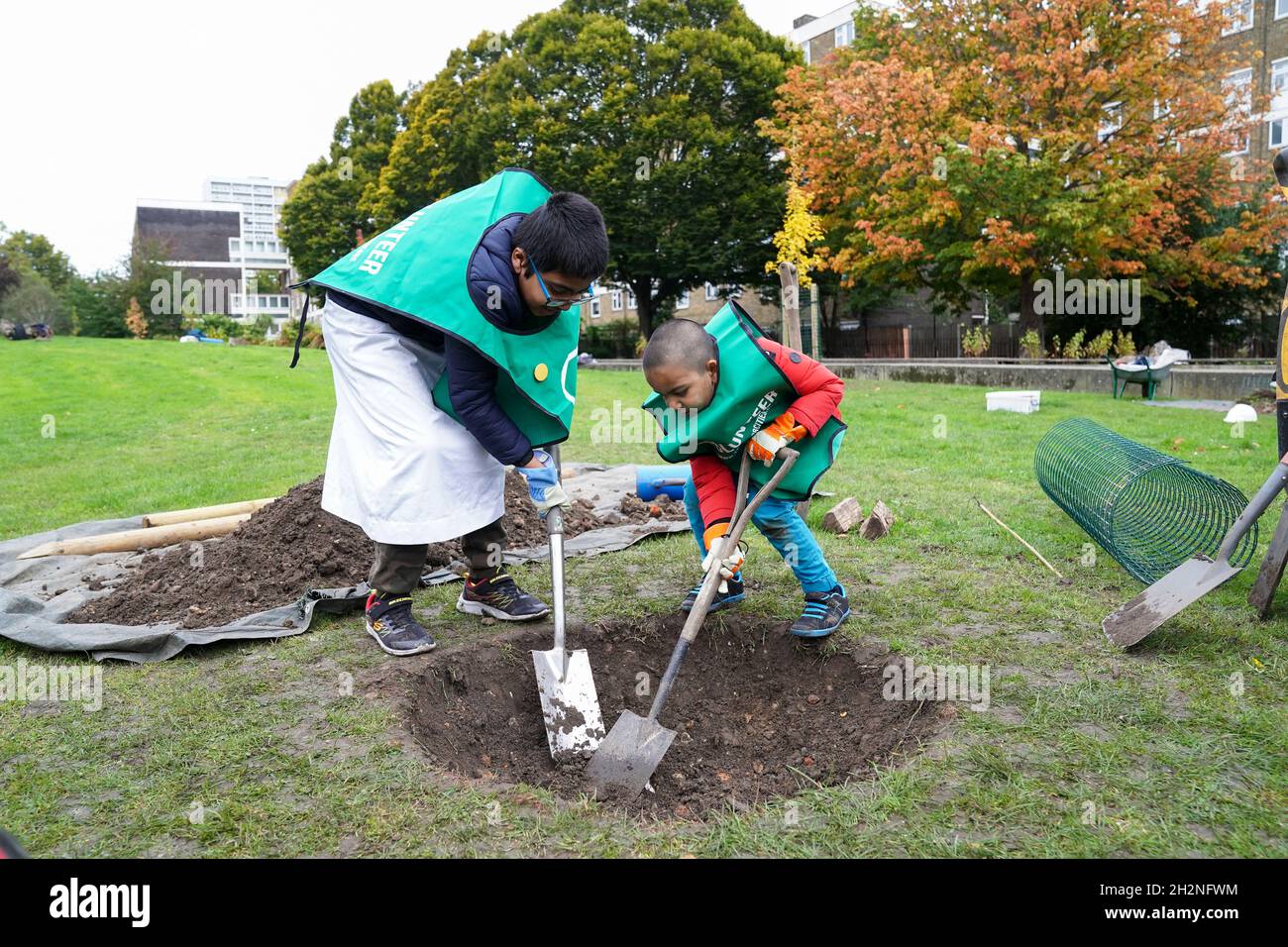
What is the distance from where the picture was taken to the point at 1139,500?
621 centimetres

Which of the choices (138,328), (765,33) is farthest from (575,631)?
(138,328)

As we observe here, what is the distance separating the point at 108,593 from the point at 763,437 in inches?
145

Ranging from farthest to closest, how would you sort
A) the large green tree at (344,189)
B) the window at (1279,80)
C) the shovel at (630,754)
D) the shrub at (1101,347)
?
1. the large green tree at (344,189)
2. the window at (1279,80)
3. the shrub at (1101,347)
4. the shovel at (630,754)

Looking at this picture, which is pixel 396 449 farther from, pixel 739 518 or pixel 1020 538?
pixel 1020 538

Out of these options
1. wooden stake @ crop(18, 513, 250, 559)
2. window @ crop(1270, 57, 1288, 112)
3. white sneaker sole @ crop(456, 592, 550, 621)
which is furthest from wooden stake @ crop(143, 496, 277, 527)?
window @ crop(1270, 57, 1288, 112)

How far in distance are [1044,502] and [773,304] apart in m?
25.1

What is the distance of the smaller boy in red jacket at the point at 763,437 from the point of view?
10.9ft

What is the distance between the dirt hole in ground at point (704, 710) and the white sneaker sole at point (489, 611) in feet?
0.51

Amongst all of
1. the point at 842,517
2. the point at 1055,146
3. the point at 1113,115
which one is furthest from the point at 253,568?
the point at 1113,115

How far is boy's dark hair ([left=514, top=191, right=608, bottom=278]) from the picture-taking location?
309 centimetres

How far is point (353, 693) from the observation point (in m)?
3.26

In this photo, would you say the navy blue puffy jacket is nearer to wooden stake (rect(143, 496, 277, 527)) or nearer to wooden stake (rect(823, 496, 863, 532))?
wooden stake (rect(823, 496, 863, 532))

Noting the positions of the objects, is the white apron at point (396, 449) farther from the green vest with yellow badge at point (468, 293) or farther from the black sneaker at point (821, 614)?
the black sneaker at point (821, 614)

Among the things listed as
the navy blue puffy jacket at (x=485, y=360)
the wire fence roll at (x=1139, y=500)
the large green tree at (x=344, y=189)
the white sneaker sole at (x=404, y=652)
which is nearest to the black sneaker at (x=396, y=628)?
the white sneaker sole at (x=404, y=652)
